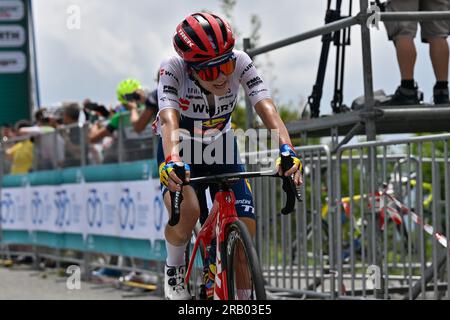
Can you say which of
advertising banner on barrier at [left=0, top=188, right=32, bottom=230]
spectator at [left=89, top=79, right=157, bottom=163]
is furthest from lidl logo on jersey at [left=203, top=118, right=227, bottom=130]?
advertising banner on barrier at [left=0, top=188, right=32, bottom=230]

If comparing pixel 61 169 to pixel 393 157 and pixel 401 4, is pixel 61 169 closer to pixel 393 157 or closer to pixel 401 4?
pixel 393 157

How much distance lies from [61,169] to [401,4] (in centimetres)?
697

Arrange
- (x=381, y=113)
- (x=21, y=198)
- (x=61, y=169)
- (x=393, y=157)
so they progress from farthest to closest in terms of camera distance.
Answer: (x=21, y=198)
(x=61, y=169)
(x=393, y=157)
(x=381, y=113)

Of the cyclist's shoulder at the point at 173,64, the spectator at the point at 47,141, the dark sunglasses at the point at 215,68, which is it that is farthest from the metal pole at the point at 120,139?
the dark sunglasses at the point at 215,68

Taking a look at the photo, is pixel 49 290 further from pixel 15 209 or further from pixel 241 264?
pixel 241 264

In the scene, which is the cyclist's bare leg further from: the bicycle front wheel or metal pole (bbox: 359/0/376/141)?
metal pole (bbox: 359/0/376/141)

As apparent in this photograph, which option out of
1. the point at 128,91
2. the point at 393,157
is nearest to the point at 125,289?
the point at 128,91

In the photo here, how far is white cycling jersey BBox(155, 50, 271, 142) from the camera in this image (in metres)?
6.65

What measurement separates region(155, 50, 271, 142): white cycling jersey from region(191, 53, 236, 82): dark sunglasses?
25 cm

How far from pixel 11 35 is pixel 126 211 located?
37.7ft

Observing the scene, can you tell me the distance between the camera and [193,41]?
6340 mm

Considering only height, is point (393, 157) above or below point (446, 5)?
below

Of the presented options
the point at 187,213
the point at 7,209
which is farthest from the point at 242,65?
the point at 7,209

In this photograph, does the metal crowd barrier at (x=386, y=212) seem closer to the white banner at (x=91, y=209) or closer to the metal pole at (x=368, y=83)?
the metal pole at (x=368, y=83)
